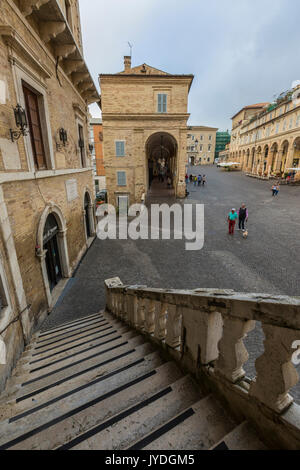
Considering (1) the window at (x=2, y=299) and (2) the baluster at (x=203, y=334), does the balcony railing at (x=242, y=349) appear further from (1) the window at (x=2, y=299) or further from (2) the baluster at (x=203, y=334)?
(1) the window at (x=2, y=299)

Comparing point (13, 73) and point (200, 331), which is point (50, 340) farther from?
point (13, 73)

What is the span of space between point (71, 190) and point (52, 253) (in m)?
2.99

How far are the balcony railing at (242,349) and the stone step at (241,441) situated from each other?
0.25 feet

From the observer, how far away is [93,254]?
11.1m

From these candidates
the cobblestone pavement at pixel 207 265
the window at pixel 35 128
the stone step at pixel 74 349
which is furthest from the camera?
the cobblestone pavement at pixel 207 265

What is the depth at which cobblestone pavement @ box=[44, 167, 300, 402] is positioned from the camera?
709 centimetres

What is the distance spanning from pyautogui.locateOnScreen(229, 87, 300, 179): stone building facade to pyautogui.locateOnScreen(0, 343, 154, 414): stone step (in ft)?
106

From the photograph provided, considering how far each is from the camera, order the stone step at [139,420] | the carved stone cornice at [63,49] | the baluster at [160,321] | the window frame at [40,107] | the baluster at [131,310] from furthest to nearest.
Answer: the carved stone cornice at [63,49]
the window frame at [40,107]
the baluster at [131,310]
the baluster at [160,321]
the stone step at [139,420]

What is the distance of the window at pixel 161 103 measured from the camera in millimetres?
19328

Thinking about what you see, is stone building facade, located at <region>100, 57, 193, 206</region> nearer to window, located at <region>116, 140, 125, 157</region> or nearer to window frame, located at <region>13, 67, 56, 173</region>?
window, located at <region>116, 140, 125, 157</region>

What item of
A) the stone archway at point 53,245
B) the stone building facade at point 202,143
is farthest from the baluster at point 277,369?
the stone building facade at point 202,143

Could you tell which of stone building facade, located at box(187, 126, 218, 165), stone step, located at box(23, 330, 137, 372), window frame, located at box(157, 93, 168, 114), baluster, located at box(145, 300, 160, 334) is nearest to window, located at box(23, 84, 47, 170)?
stone step, located at box(23, 330, 137, 372)
